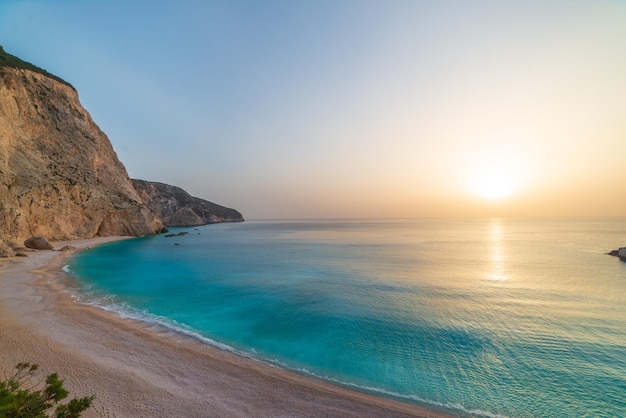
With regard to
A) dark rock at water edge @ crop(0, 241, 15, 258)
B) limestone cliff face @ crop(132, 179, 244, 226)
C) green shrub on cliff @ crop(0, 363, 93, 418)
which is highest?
limestone cliff face @ crop(132, 179, 244, 226)

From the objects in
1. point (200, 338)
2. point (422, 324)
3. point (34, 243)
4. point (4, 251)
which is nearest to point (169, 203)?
point (34, 243)

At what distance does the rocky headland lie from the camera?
38938 mm

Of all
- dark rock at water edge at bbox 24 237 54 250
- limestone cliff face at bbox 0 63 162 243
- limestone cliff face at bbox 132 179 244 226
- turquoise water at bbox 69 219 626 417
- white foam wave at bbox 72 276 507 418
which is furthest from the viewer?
limestone cliff face at bbox 132 179 244 226

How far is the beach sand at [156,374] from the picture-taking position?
796 centimetres

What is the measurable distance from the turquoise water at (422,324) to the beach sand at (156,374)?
4.20 feet

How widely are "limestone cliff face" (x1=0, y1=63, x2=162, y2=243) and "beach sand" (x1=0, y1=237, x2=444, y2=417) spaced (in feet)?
118

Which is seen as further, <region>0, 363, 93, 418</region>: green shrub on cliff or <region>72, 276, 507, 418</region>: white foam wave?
<region>72, 276, 507, 418</region>: white foam wave

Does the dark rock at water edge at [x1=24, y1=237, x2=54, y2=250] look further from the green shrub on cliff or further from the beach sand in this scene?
the green shrub on cliff

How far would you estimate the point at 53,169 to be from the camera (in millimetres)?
47156

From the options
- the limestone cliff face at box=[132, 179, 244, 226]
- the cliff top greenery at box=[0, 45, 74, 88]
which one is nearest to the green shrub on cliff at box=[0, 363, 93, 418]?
the cliff top greenery at box=[0, 45, 74, 88]

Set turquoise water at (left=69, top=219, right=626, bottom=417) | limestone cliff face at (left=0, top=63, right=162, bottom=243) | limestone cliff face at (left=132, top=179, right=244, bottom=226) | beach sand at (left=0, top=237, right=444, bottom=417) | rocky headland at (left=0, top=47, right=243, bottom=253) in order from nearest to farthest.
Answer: beach sand at (left=0, top=237, right=444, bottom=417)
turquoise water at (left=69, top=219, right=626, bottom=417)
limestone cliff face at (left=0, top=63, right=162, bottom=243)
rocky headland at (left=0, top=47, right=243, bottom=253)
limestone cliff face at (left=132, top=179, right=244, bottom=226)

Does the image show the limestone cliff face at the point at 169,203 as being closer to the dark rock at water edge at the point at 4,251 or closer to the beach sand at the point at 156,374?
the dark rock at water edge at the point at 4,251

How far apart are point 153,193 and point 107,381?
136142 millimetres

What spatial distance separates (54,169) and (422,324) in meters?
64.1
